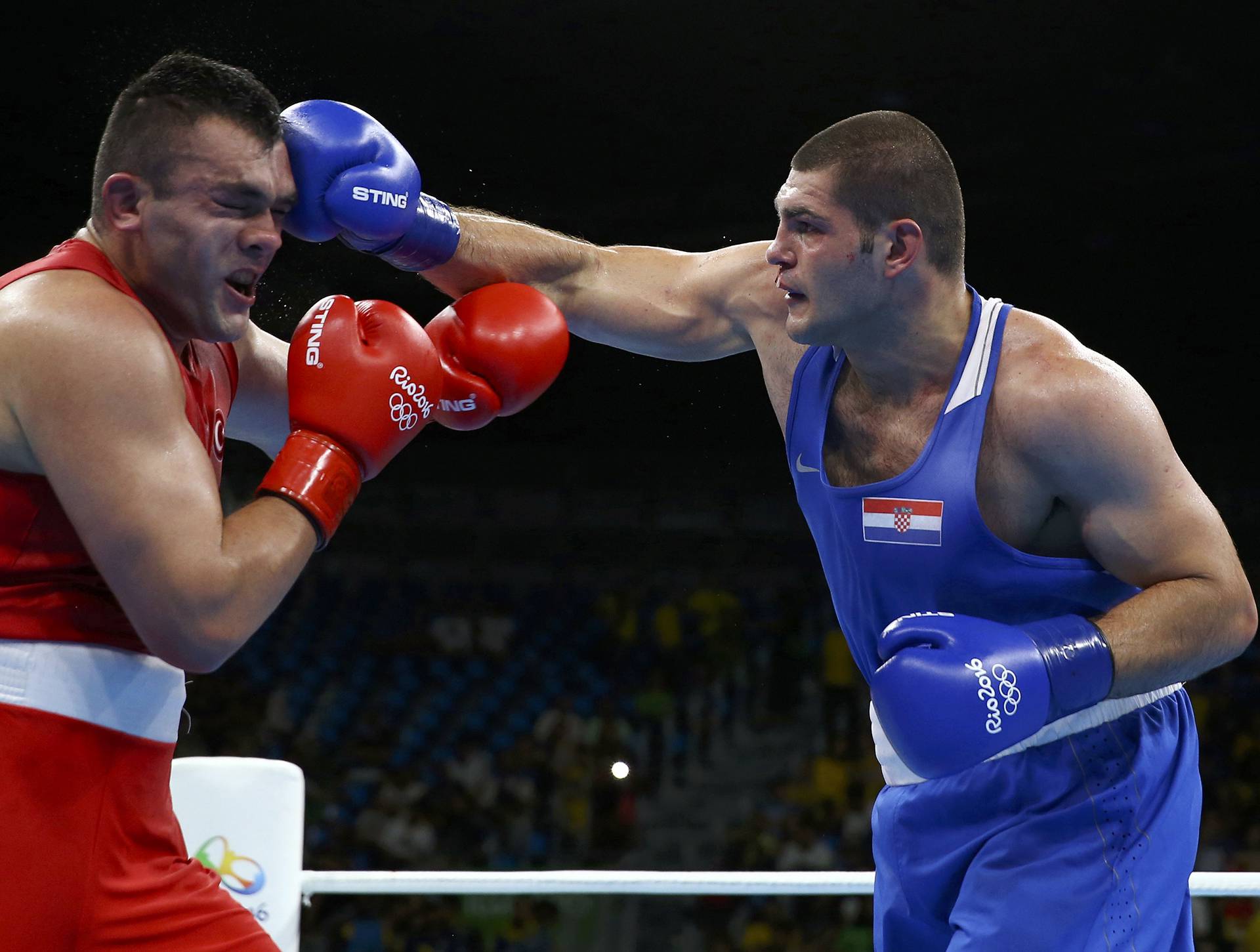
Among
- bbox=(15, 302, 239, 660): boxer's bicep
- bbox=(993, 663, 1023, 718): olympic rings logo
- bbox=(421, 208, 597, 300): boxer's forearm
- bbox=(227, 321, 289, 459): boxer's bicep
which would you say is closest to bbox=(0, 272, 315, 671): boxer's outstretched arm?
bbox=(15, 302, 239, 660): boxer's bicep

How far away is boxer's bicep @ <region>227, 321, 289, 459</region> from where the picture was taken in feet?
7.06

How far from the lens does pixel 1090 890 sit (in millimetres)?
1947

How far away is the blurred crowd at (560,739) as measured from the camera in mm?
6637

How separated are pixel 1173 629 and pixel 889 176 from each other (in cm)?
89

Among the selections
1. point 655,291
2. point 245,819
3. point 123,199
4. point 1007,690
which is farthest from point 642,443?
point 123,199

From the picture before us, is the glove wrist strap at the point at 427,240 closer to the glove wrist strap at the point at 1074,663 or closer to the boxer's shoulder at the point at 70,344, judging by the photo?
the boxer's shoulder at the point at 70,344

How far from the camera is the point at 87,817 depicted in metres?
1.55

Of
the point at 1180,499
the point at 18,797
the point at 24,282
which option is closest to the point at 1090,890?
the point at 1180,499

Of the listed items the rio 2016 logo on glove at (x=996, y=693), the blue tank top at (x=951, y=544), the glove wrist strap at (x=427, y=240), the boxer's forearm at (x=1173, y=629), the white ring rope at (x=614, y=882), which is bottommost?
the white ring rope at (x=614, y=882)

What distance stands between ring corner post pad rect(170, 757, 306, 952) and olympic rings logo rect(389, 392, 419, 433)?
1619mm

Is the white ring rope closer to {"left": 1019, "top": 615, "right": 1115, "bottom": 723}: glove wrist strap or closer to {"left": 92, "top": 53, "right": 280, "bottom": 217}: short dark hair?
{"left": 1019, "top": 615, "right": 1115, "bottom": 723}: glove wrist strap

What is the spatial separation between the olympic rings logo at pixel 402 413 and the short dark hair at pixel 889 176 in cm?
83

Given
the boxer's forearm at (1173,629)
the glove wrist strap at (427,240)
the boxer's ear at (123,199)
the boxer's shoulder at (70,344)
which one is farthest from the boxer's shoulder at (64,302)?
the boxer's forearm at (1173,629)

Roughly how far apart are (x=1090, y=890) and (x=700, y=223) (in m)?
6.48
